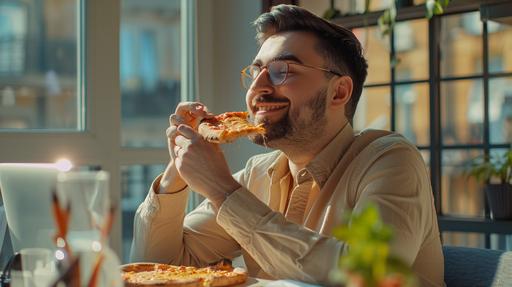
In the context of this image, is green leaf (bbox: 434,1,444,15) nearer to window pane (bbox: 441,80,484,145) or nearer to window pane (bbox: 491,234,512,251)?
window pane (bbox: 441,80,484,145)

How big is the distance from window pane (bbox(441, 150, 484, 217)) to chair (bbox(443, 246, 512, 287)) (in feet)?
5.36

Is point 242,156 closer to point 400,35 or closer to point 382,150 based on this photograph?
point 400,35

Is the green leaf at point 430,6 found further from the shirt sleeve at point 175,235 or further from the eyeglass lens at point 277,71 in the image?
the shirt sleeve at point 175,235

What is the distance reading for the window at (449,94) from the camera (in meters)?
3.26

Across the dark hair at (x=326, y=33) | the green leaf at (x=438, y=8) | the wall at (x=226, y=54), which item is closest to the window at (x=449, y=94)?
the green leaf at (x=438, y=8)

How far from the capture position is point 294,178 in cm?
202

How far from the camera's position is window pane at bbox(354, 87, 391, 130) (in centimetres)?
360

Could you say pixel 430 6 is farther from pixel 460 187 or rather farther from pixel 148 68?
pixel 148 68

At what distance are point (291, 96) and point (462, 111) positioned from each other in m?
1.63

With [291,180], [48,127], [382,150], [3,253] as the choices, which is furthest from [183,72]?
[3,253]

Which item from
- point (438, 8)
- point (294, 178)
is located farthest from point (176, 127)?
point (438, 8)

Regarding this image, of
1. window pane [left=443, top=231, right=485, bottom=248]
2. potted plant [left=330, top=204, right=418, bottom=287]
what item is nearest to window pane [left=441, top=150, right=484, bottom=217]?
window pane [left=443, top=231, right=485, bottom=248]

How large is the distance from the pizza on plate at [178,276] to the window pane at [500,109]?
82.6 inches

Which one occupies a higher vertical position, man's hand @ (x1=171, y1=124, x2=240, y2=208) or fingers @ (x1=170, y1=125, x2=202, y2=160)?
fingers @ (x1=170, y1=125, x2=202, y2=160)
